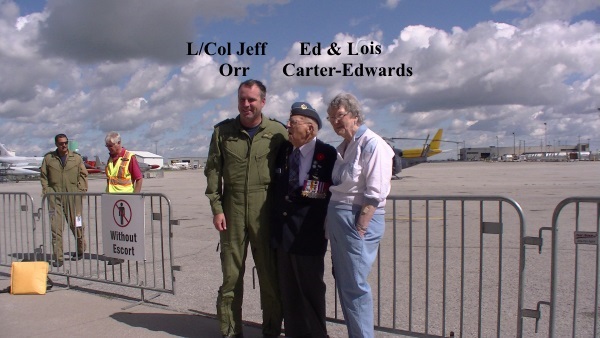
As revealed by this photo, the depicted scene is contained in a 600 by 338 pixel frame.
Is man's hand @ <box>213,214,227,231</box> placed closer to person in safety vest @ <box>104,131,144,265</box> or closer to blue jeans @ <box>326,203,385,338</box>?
blue jeans @ <box>326,203,385,338</box>

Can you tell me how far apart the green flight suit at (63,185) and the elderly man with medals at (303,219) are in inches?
177

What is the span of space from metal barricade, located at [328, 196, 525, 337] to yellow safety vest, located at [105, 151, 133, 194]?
11.7 feet

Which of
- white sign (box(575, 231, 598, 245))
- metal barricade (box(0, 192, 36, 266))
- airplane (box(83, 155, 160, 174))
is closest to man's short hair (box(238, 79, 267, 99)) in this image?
white sign (box(575, 231, 598, 245))

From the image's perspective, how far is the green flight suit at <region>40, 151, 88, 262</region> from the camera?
722 centimetres

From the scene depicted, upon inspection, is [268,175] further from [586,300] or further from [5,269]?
[5,269]

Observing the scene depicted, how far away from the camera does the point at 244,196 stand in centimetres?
394

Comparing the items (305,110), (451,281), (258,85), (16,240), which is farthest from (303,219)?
(16,240)

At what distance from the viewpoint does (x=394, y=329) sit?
4.07 m

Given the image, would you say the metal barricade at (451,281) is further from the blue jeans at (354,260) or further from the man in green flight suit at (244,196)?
the man in green flight suit at (244,196)

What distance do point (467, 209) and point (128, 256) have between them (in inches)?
430

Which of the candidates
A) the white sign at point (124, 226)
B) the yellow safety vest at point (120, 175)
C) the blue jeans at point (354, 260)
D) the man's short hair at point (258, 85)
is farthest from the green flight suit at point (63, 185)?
the blue jeans at point (354, 260)

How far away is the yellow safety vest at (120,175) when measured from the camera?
22.4ft

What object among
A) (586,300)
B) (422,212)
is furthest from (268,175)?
(422,212)

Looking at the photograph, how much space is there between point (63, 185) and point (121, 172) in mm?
1615
